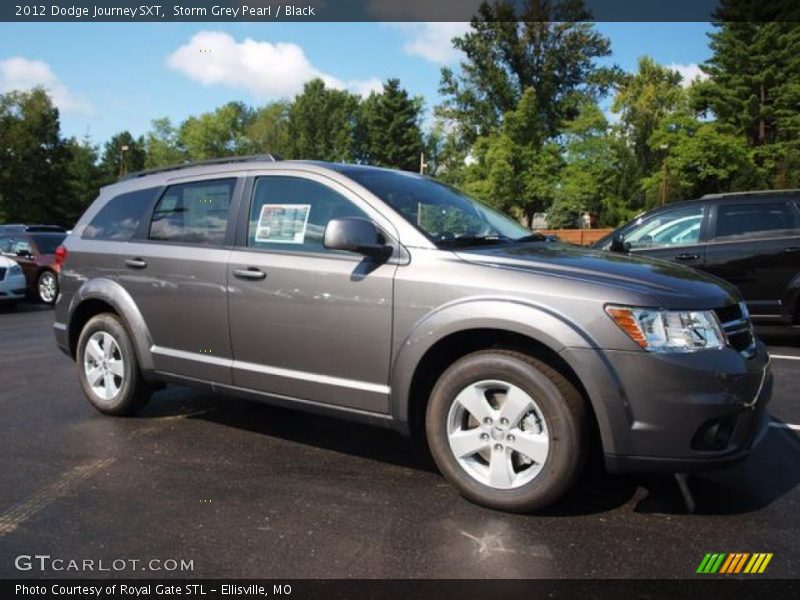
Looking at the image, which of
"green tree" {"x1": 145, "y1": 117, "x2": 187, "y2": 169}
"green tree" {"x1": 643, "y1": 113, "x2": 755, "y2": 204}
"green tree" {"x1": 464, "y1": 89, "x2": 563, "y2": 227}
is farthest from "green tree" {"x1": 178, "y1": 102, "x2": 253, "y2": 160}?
"green tree" {"x1": 643, "y1": 113, "x2": 755, "y2": 204}

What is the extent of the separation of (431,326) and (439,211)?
3.03 ft

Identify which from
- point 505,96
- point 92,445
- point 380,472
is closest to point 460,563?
point 380,472

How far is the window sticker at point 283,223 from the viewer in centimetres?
401

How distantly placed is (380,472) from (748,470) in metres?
2.08

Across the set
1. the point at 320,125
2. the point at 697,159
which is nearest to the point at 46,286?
the point at 697,159

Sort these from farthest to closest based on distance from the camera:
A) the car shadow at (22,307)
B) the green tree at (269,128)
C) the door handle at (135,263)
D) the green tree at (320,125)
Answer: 1. the green tree at (269,128)
2. the green tree at (320,125)
3. the car shadow at (22,307)
4. the door handle at (135,263)

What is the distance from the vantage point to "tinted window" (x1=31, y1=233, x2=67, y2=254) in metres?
14.6

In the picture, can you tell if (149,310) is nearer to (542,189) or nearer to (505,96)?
(542,189)

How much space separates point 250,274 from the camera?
402 cm

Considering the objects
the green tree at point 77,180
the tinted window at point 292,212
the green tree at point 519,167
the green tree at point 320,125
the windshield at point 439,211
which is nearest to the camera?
the windshield at point 439,211

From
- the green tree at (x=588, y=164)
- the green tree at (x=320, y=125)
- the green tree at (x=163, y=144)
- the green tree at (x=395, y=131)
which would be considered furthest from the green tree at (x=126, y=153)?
the green tree at (x=588, y=164)

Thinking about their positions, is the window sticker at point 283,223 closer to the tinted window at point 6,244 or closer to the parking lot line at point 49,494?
the parking lot line at point 49,494

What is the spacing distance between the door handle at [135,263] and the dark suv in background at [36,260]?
10.7 m

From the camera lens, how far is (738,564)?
2.79 meters
